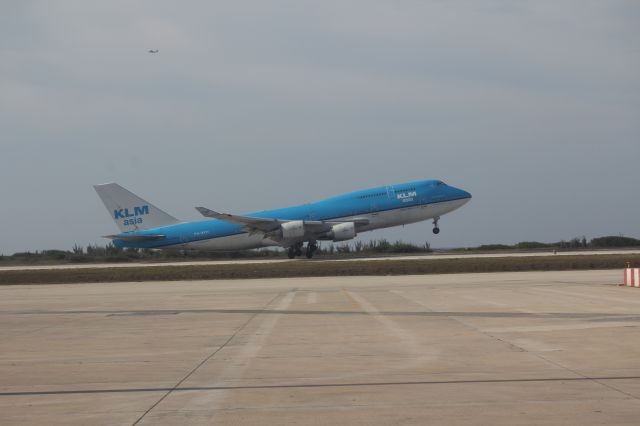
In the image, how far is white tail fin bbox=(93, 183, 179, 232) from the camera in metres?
→ 55.8

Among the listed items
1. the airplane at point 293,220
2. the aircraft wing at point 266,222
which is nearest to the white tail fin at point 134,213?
the airplane at point 293,220

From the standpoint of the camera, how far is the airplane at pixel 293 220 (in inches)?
2025

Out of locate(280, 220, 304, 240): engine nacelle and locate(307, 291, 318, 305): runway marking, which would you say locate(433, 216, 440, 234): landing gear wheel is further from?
locate(307, 291, 318, 305): runway marking

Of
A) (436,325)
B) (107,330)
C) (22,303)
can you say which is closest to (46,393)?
(107,330)

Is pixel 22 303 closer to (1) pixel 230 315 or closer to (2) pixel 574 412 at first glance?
(1) pixel 230 315

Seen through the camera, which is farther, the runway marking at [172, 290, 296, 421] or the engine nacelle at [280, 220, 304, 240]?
the engine nacelle at [280, 220, 304, 240]

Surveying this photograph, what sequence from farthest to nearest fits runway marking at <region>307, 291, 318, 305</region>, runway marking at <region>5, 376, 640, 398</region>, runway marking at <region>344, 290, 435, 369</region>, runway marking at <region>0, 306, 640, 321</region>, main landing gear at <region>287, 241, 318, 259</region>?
1. main landing gear at <region>287, 241, 318, 259</region>
2. runway marking at <region>307, 291, 318, 305</region>
3. runway marking at <region>0, 306, 640, 321</region>
4. runway marking at <region>344, 290, 435, 369</region>
5. runway marking at <region>5, 376, 640, 398</region>

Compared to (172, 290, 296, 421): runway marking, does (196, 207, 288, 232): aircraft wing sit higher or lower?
higher

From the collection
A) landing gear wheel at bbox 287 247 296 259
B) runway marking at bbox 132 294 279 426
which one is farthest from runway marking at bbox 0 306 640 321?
landing gear wheel at bbox 287 247 296 259

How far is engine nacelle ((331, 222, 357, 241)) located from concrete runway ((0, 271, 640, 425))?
96.8 ft

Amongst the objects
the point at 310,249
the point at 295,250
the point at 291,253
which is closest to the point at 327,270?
the point at 310,249

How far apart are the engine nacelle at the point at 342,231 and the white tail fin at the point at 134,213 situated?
12.0m

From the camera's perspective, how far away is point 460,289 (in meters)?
24.3

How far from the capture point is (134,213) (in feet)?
183
